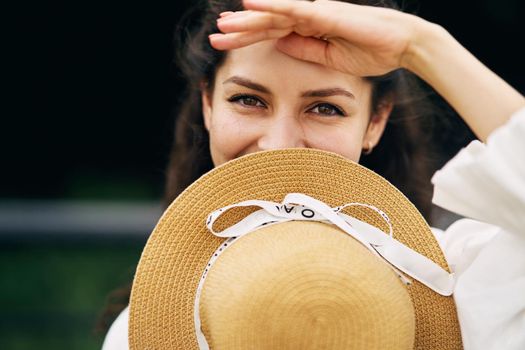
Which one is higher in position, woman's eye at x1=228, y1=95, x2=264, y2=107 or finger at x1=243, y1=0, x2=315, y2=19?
finger at x1=243, y1=0, x2=315, y2=19

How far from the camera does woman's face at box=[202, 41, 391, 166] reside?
184cm

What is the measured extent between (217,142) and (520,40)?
3.08 m

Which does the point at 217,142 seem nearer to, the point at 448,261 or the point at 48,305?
the point at 448,261

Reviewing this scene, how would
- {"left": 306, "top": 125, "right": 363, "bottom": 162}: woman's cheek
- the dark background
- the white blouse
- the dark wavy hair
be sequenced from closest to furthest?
the white blouse, {"left": 306, "top": 125, "right": 363, "bottom": 162}: woman's cheek, the dark wavy hair, the dark background

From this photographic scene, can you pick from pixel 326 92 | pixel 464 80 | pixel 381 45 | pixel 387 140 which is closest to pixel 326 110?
pixel 326 92

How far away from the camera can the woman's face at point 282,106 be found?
184 cm

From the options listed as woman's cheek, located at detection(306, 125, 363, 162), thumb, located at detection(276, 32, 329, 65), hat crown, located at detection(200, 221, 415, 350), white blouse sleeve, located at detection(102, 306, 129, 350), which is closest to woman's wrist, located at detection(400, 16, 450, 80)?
thumb, located at detection(276, 32, 329, 65)

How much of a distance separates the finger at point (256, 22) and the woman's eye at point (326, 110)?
270mm

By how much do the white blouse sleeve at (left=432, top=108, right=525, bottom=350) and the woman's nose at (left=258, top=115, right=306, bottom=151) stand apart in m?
0.42

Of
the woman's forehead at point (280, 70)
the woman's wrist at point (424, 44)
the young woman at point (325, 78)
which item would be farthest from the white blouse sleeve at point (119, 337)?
the woman's wrist at point (424, 44)

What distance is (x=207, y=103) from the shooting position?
218 cm

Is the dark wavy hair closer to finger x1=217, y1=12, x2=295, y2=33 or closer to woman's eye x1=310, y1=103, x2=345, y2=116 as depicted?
woman's eye x1=310, y1=103, x2=345, y2=116

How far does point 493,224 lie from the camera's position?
149 cm

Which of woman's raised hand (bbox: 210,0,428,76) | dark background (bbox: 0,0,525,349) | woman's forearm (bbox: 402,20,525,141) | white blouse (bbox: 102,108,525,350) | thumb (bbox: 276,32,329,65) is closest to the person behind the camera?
white blouse (bbox: 102,108,525,350)
